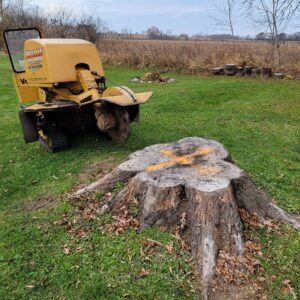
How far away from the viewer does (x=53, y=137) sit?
19.1ft

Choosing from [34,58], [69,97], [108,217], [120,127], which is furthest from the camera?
[34,58]

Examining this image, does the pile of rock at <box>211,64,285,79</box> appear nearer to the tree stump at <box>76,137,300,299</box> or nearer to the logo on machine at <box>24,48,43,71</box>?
the logo on machine at <box>24,48,43,71</box>

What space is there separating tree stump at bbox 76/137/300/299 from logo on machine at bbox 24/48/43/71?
8.64 ft

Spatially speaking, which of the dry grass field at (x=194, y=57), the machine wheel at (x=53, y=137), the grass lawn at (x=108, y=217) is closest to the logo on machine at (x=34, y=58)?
the machine wheel at (x=53, y=137)

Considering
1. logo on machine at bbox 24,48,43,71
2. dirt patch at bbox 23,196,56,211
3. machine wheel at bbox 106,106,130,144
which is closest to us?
dirt patch at bbox 23,196,56,211

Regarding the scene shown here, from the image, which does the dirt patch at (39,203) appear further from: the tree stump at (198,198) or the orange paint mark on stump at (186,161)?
the orange paint mark on stump at (186,161)

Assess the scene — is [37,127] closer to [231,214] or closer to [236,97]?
[231,214]

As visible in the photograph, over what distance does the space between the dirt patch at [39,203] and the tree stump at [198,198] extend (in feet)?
2.07

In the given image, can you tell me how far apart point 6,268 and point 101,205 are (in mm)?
976

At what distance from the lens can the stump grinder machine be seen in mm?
5289

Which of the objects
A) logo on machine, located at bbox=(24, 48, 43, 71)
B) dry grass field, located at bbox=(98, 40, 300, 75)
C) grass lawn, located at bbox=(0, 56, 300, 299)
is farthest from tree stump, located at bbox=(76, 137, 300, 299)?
dry grass field, located at bbox=(98, 40, 300, 75)

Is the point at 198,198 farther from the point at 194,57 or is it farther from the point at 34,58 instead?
the point at 194,57

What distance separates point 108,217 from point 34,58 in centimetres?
331

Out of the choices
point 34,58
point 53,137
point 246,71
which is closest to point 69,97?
point 53,137
